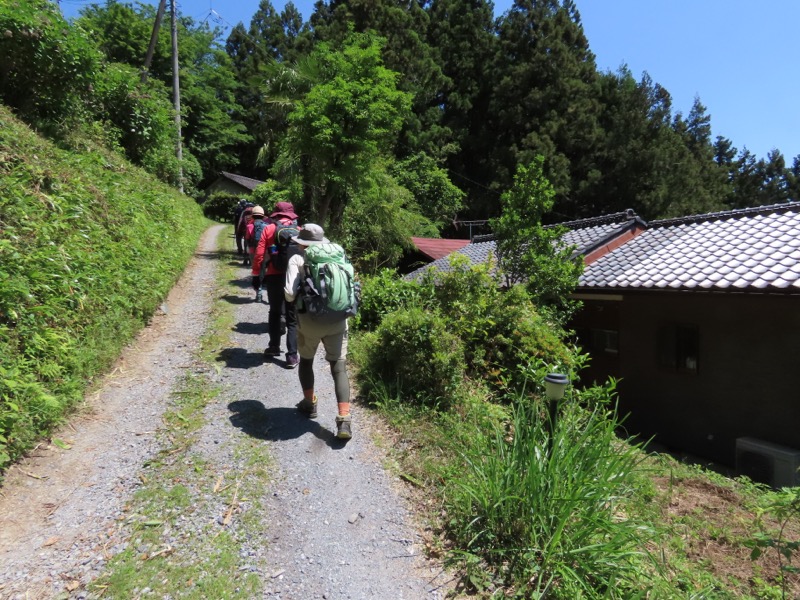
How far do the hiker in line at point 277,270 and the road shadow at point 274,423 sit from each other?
3.44 feet

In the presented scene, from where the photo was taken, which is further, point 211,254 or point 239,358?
point 211,254

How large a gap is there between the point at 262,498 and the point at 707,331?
25.1 ft

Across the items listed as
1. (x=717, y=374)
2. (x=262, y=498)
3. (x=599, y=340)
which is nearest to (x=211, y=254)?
(x=599, y=340)

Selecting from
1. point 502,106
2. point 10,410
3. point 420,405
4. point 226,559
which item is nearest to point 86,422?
point 10,410

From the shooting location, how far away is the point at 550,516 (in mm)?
2709

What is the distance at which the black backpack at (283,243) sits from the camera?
16.2 ft

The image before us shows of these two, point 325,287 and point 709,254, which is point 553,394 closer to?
point 325,287

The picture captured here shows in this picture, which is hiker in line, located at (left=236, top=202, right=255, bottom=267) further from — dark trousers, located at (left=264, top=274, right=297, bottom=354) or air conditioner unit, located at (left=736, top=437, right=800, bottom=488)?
air conditioner unit, located at (left=736, top=437, right=800, bottom=488)

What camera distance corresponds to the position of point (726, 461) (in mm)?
7461

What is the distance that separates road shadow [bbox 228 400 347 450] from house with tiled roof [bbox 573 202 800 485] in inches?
243

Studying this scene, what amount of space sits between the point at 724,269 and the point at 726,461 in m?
3.08

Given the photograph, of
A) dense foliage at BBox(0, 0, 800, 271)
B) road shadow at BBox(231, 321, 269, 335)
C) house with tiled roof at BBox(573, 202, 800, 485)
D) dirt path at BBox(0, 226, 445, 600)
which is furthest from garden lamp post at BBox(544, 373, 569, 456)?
dense foliage at BBox(0, 0, 800, 271)

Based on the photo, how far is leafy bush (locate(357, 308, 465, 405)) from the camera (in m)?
4.61

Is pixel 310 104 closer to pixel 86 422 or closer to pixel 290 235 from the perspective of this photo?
pixel 290 235
